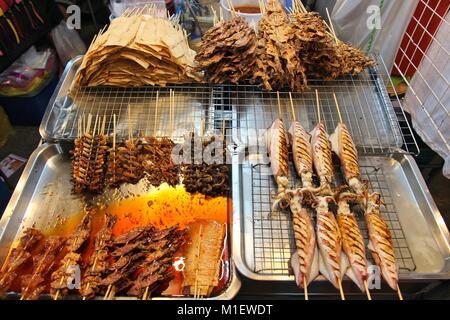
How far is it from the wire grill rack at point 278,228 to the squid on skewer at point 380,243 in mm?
123

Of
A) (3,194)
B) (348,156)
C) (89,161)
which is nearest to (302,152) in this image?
(348,156)

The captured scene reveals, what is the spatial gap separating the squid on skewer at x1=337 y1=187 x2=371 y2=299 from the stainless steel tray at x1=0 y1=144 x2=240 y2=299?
81 cm

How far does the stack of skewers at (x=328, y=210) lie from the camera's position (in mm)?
2201

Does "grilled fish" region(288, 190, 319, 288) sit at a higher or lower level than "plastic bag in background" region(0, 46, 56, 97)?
higher

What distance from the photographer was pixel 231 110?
11.2 ft

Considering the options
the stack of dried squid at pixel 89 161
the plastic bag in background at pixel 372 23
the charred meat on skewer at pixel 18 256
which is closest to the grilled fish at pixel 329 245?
the stack of dried squid at pixel 89 161

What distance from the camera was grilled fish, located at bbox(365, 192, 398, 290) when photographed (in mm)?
2170

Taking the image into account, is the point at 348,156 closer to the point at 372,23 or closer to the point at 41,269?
the point at 372,23

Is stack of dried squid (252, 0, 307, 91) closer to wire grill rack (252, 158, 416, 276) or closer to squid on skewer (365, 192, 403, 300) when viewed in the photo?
wire grill rack (252, 158, 416, 276)

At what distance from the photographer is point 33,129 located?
17.9ft

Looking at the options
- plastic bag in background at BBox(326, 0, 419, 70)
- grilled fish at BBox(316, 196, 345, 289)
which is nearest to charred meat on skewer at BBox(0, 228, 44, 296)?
grilled fish at BBox(316, 196, 345, 289)

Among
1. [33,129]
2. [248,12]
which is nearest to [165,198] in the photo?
[248,12]

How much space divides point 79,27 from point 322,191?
4.80 metres
